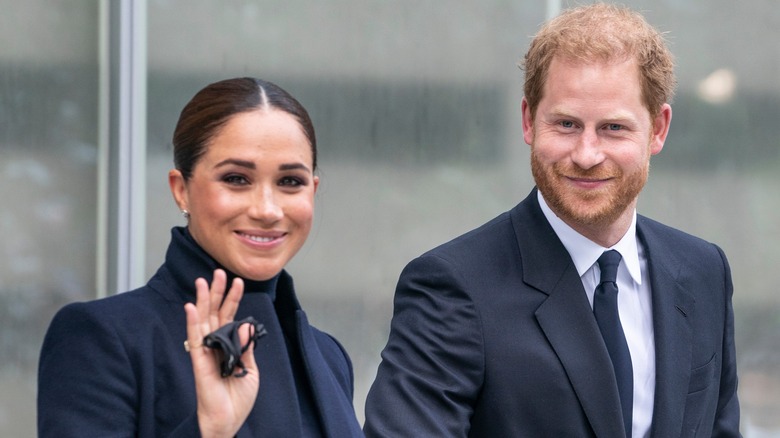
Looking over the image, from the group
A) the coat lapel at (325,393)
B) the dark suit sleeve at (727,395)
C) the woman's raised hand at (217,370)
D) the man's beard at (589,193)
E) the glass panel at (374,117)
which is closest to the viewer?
the woman's raised hand at (217,370)

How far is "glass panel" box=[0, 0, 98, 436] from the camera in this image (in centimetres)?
529

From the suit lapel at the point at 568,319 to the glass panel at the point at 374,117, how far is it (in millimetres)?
2167

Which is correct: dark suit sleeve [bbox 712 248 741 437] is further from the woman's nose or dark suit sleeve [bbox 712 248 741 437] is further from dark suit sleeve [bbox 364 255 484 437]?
the woman's nose

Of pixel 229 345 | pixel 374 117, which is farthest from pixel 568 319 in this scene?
pixel 374 117

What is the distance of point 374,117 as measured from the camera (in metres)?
5.54

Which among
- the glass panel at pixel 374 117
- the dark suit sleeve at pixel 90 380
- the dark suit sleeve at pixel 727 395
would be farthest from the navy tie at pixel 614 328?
the glass panel at pixel 374 117

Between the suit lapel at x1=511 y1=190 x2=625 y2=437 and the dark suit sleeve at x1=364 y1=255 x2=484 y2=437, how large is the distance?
192mm

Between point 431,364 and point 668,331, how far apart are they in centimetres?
62

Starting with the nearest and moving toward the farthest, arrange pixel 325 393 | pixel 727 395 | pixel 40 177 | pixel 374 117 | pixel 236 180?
pixel 236 180
pixel 325 393
pixel 727 395
pixel 40 177
pixel 374 117

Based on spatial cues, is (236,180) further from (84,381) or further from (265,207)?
(84,381)

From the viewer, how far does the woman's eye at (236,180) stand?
2.64m

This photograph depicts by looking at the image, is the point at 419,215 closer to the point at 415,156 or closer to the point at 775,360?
the point at 415,156

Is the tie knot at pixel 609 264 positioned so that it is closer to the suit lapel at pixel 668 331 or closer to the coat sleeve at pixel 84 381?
the suit lapel at pixel 668 331

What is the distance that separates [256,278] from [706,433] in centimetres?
129
